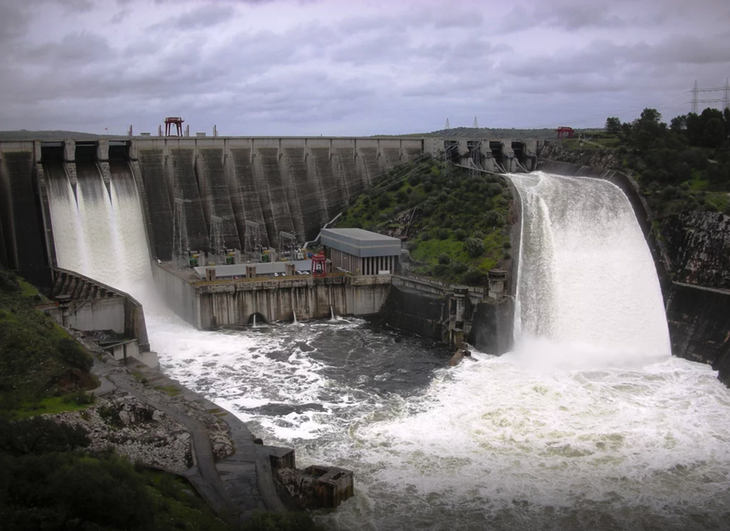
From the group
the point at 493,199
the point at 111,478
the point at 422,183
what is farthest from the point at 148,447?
the point at 422,183

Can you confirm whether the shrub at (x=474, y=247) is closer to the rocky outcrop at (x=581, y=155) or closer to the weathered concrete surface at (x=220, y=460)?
the rocky outcrop at (x=581, y=155)

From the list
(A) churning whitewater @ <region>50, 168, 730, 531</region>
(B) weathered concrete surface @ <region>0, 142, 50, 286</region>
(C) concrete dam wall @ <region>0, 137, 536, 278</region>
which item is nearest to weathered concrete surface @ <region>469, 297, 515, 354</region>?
(A) churning whitewater @ <region>50, 168, 730, 531</region>

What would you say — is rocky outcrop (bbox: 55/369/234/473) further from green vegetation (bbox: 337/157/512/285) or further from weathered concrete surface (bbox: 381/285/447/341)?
green vegetation (bbox: 337/157/512/285)

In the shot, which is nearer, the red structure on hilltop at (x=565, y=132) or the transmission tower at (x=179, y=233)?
the transmission tower at (x=179, y=233)

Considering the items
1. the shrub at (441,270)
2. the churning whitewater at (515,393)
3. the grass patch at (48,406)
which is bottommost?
the churning whitewater at (515,393)

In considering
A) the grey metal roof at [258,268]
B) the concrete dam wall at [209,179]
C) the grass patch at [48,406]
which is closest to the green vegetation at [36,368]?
the grass patch at [48,406]

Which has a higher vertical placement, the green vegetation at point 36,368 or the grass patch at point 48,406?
the green vegetation at point 36,368

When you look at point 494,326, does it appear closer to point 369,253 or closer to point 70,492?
point 369,253
